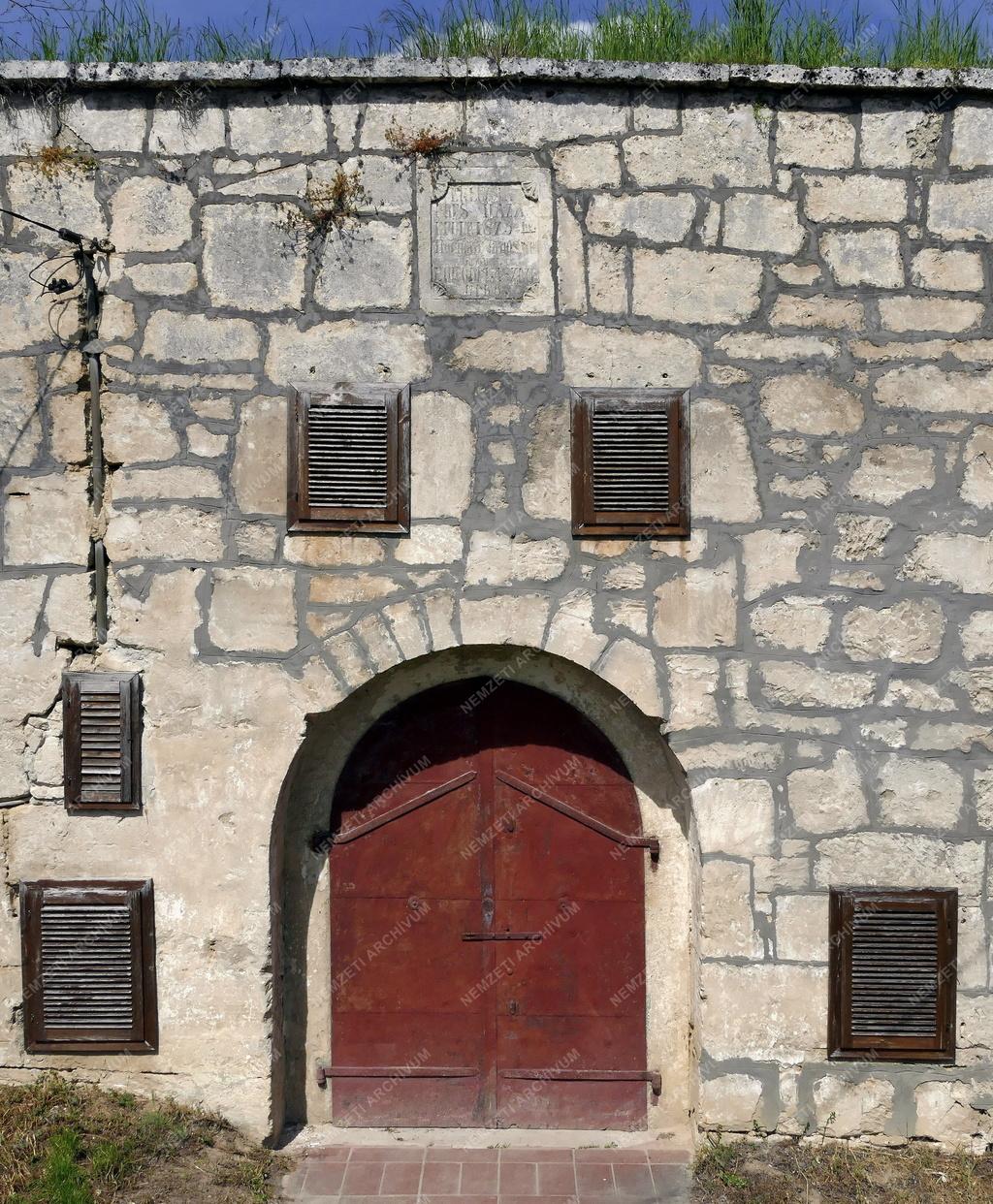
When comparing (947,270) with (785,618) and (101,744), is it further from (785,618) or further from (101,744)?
(101,744)

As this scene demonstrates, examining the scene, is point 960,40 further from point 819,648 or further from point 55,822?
point 55,822

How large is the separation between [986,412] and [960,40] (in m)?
1.69

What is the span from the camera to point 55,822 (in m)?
4.19

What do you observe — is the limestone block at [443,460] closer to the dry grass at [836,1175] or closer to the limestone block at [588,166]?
the limestone block at [588,166]

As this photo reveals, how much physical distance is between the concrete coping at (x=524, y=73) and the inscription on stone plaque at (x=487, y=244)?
46 cm

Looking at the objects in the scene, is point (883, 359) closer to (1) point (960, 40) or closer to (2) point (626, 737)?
(1) point (960, 40)

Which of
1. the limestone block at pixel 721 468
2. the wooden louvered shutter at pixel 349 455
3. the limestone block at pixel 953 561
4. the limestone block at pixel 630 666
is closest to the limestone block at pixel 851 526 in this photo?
the limestone block at pixel 953 561

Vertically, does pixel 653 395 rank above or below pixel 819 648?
above

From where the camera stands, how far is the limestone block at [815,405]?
415 centimetres

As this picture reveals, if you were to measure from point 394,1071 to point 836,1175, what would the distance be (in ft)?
6.12

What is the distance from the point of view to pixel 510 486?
416 centimetres

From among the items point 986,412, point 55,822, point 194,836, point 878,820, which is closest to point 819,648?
point 878,820

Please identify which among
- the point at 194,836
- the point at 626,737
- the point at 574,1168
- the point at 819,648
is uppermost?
the point at 819,648

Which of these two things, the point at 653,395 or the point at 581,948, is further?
the point at 581,948
